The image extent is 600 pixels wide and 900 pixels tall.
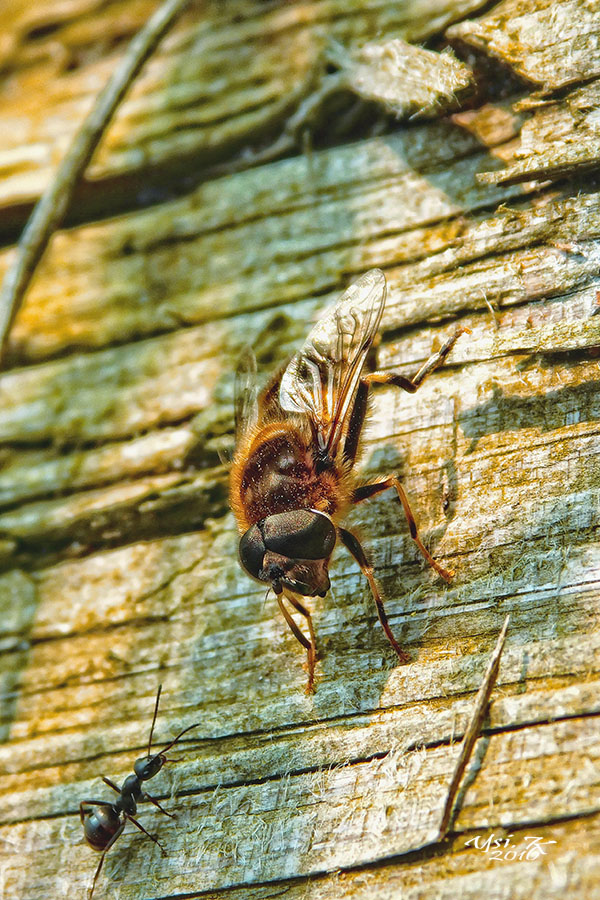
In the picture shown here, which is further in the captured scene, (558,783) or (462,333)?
(462,333)

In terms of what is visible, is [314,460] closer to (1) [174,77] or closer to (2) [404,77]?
(2) [404,77]

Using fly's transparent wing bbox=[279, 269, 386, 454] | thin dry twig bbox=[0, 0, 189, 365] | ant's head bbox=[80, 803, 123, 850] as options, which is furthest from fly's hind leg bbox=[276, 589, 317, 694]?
thin dry twig bbox=[0, 0, 189, 365]

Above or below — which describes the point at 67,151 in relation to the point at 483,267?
above

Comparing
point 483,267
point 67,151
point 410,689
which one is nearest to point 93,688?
point 410,689

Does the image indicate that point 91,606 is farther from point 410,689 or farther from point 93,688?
point 410,689

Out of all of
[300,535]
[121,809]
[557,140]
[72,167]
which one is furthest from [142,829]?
[72,167]

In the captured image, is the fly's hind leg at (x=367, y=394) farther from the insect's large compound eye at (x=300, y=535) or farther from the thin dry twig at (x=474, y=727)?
the thin dry twig at (x=474, y=727)
